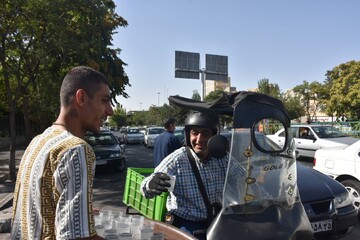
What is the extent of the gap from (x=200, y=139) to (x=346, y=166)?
461 centimetres

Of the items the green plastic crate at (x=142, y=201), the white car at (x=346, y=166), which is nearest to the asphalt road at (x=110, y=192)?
the white car at (x=346, y=166)

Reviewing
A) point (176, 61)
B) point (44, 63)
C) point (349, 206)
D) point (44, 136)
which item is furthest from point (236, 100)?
point (176, 61)

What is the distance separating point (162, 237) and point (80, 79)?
1049mm

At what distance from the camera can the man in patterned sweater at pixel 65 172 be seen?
1321 millimetres

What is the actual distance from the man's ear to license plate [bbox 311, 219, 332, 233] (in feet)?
12.5

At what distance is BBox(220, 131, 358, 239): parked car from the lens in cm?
453

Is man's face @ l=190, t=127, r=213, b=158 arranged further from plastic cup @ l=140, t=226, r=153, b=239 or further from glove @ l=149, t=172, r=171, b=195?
plastic cup @ l=140, t=226, r=153, b=239

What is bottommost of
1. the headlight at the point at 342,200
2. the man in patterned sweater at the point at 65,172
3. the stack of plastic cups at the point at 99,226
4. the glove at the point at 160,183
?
the headlight at the point at 342,200

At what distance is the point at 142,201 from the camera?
3754 millimetres

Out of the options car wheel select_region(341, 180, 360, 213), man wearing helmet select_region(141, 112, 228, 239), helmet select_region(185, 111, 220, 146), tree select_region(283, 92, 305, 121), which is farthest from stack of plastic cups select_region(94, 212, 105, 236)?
tree select_region(283, 92, 305, 121)

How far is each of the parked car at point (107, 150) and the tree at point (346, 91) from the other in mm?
26346

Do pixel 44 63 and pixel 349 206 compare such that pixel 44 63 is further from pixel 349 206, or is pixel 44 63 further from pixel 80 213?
pixel 80 213

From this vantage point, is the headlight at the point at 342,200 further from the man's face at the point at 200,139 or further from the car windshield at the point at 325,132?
the car windshield at the point at 325,132

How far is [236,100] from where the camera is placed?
2180mm
